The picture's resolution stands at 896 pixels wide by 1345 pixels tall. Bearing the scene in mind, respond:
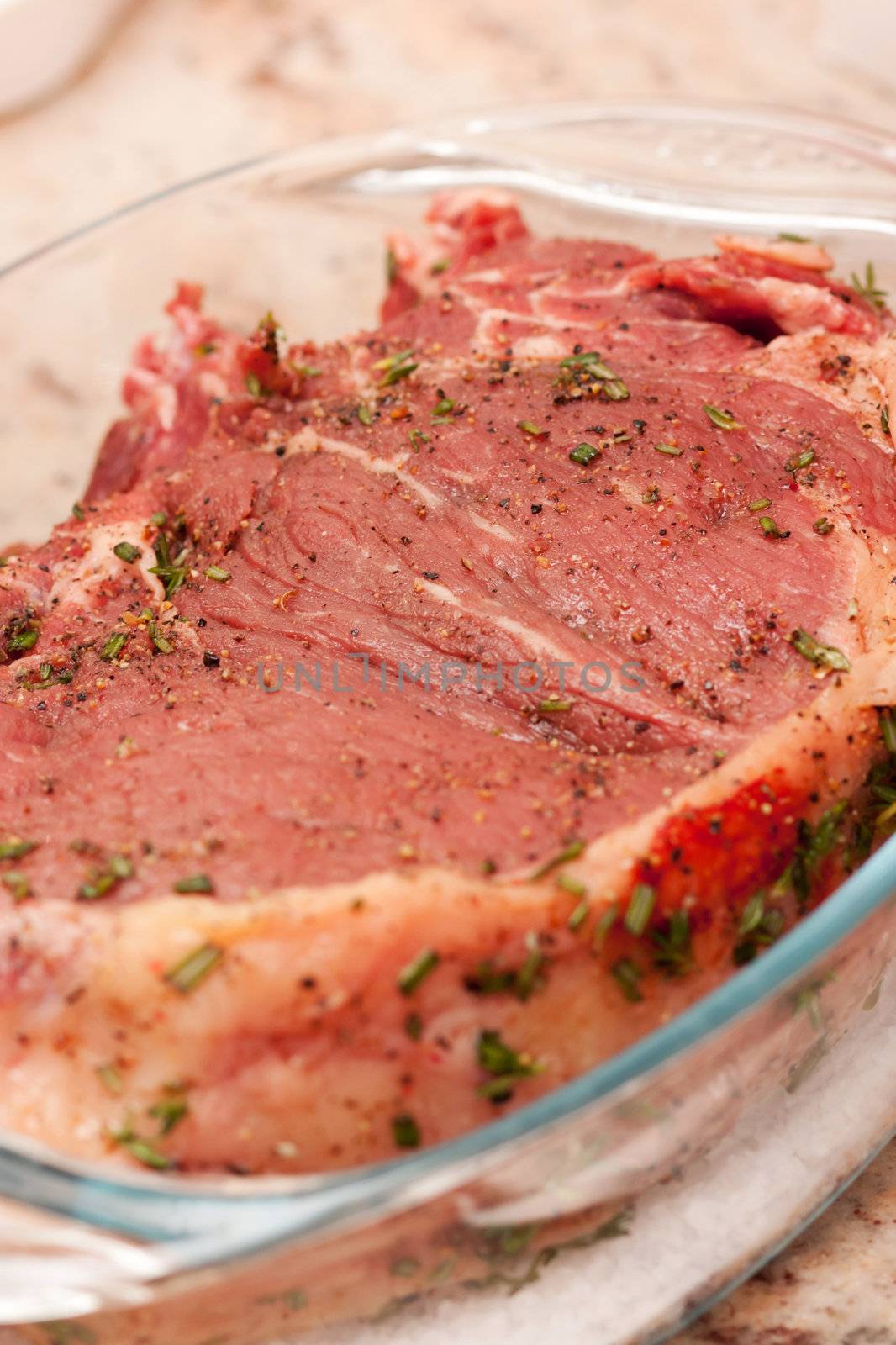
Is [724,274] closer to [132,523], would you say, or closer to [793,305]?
[793,305]

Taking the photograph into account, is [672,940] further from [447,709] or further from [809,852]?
[447,709]

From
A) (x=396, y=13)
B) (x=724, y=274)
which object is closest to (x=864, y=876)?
(x=724, y=274)

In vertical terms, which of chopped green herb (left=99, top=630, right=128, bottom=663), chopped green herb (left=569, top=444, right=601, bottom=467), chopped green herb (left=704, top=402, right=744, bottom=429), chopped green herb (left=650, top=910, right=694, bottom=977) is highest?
chopped green herb (left=704, top=402, right=744, bottom=429)

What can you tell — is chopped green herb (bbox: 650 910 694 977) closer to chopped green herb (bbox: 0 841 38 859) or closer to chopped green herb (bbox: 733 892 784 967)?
chopped green herb (bbox: 733 892 784 967)

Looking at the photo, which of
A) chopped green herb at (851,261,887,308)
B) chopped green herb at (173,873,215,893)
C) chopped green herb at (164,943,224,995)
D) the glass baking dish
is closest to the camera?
the glass baking dish

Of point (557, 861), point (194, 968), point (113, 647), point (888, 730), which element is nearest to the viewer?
point (194, 968)

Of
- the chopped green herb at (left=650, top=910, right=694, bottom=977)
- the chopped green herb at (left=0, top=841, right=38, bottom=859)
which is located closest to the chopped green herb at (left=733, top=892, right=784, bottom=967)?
the chopped green herb at (left=650, top=910, right=694, bottom=977)

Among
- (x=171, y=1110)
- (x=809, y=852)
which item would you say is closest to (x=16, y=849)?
(x=171, y=1110)
